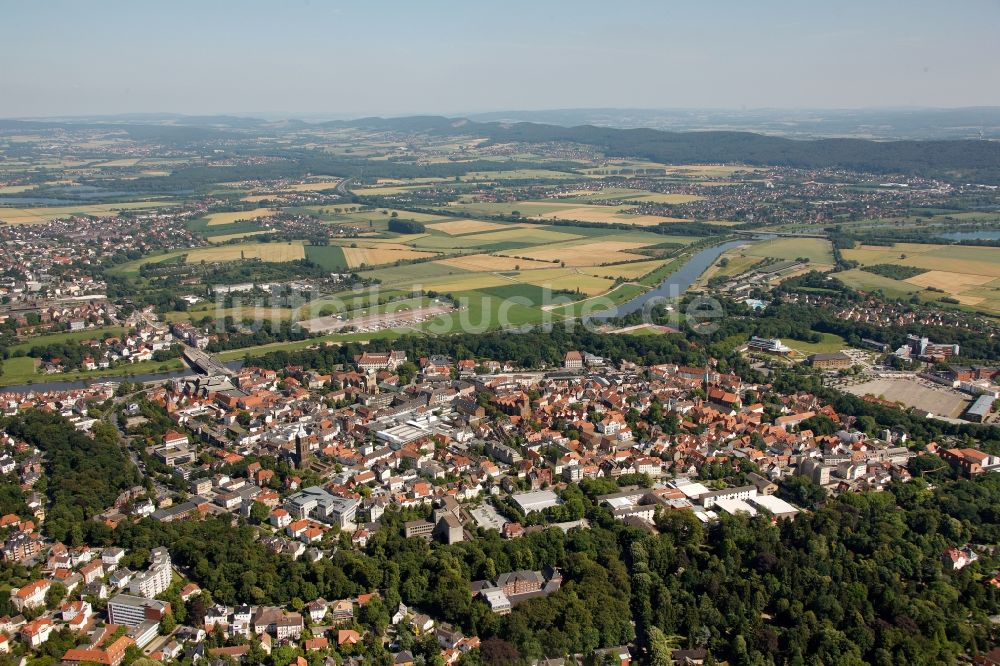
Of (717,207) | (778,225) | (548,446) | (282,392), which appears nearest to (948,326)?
(548,446)

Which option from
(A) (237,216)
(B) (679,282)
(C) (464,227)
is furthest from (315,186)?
(B) (679,282)

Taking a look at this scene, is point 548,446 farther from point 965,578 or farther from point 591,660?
point 965,578

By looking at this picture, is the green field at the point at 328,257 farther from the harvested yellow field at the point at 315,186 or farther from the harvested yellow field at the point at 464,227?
the harvested yellow field at the point at 315,186

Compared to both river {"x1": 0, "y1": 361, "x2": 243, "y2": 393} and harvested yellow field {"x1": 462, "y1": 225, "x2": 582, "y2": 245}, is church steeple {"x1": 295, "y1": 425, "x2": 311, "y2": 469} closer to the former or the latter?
river {"x1": 0, "y1": 361, "x2": 243, "y2": 393}

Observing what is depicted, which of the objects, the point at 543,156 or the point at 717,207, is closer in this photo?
the point at 717,207

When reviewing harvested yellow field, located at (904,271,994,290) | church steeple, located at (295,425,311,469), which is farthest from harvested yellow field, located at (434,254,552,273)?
church steeple, located at (295,425,311,469)

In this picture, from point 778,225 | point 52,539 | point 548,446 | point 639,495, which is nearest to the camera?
point 52,539
